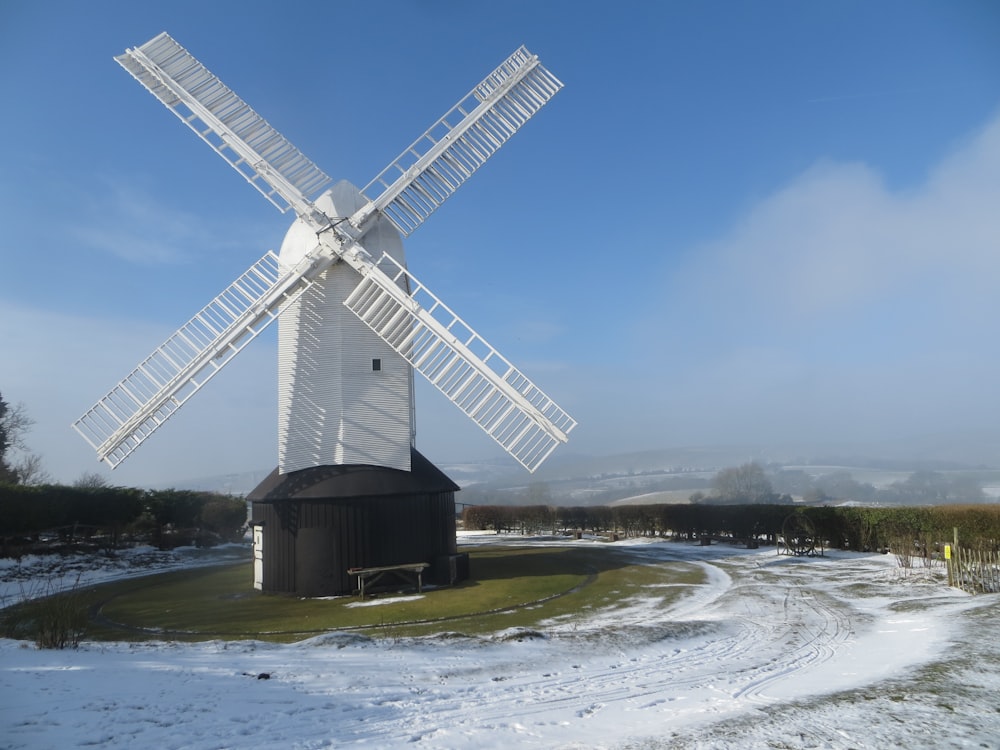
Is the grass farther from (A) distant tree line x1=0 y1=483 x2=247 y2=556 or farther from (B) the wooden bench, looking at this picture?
(A) distant tree line x1=0 y1=483 x2=247 y2=556

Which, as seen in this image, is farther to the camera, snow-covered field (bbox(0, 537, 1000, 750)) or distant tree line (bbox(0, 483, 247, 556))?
distant tree line (bbox(0, 483, 247, 556))

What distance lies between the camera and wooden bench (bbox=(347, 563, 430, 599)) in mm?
16766

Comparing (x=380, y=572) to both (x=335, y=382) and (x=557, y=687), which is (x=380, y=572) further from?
(x=557, y=687)

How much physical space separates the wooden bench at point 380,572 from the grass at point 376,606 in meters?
0.39

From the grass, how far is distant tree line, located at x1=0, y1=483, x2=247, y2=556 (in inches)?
242

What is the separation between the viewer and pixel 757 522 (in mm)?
28453

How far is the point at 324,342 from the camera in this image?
18.6 metres

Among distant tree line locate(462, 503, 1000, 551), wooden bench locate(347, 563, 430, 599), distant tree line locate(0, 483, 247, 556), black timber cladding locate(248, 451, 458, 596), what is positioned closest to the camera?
wooden bench locate(347, 563, 430, 599)

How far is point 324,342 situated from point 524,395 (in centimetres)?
599

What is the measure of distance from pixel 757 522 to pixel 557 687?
73.0ft

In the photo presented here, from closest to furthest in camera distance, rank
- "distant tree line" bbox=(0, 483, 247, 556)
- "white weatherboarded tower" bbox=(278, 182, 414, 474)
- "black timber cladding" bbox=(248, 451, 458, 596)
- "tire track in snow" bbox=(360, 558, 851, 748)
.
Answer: "tire track in snow" bbox=(360, 558, 851, 748) → "black timber cladding" bbox=(248, 451, 458, 596) → "white weatherboarded tower" bbox=(278, 182, 414, 474) → "distant tree line" bbox=(0, 483, 247, 556)

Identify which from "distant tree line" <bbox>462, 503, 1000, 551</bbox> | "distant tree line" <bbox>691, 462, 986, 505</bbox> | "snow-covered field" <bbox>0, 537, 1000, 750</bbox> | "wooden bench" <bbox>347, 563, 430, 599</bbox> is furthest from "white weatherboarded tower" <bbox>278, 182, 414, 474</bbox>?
"distant tree line" <bbox>691, 462, 986, 505</bbox>

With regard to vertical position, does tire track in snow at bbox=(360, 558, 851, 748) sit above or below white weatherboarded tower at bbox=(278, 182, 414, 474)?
below

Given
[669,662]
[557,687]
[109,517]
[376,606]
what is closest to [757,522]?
[376,606]
